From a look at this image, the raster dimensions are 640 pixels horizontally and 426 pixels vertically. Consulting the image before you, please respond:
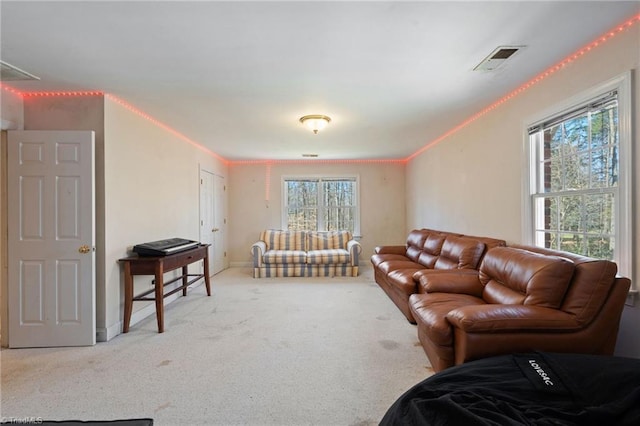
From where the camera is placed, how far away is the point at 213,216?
5.89 m

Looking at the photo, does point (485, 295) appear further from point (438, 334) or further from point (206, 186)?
point (206, 186)

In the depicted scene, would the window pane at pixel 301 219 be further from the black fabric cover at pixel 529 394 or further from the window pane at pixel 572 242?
the black fabric cover at pixel 529 394

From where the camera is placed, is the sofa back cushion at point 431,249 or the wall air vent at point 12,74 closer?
the wall air vent at point 12,74

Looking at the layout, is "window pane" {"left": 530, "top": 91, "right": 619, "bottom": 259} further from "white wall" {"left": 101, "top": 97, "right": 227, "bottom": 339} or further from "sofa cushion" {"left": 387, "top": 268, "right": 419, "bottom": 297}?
"white wall" {"left": 101, "top": 97, "right": 227, "bottom": 339}

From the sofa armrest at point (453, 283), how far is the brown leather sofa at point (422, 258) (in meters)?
0.13

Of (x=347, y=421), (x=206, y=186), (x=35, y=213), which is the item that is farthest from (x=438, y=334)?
(x=206, y=186)

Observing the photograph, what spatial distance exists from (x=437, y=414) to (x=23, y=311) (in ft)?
11.9

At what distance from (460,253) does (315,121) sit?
2.32m

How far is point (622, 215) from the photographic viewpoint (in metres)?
1.96

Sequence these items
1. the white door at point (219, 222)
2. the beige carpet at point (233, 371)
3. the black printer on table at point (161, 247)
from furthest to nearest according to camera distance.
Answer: the white door at point (219, 222) < the black printer on table at point (161, 247) < the beige carpet at point (233, 371)

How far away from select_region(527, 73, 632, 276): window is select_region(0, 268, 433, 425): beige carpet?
5.16ft

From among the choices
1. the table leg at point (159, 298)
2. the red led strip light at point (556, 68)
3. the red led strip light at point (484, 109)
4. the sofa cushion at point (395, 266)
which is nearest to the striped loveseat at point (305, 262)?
the sofa cushion at point (395, 266)

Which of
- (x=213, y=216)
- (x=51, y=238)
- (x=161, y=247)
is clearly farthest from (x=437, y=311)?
(x=213, y=216)

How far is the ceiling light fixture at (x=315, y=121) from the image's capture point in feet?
11.7
